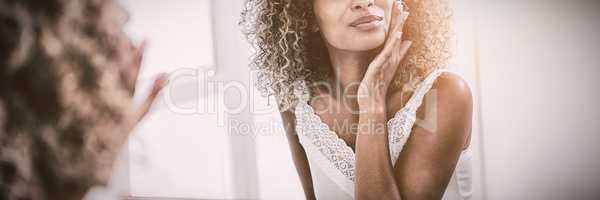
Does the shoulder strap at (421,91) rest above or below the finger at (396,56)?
below

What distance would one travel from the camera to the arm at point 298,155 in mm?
1887

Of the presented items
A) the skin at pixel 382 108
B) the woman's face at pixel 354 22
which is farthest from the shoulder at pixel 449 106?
the woman's face at pixel 354 22

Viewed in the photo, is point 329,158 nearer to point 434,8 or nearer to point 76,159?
point 434,8

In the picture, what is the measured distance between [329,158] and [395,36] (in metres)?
0.48

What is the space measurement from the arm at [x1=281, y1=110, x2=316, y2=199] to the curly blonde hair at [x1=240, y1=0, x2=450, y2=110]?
0.17ft

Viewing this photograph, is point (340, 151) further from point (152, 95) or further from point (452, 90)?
point (152, 95)

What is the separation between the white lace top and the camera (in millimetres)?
1757

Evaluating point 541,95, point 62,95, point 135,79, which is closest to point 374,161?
point 541,95

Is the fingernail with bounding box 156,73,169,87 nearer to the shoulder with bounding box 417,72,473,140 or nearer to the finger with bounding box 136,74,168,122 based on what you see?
the finger with bounding box 136,74,168,122

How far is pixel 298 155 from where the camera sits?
6.23 ft

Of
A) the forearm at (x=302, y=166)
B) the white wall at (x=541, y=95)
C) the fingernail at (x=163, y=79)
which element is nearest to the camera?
the white wall at (x=541, y=95)

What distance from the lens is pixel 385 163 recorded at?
69.1 inches

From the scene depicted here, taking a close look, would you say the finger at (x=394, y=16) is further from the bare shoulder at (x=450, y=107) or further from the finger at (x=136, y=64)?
the finger at (x=136, y=64)

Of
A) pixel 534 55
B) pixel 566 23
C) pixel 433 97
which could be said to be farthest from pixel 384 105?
pixel 566 23
